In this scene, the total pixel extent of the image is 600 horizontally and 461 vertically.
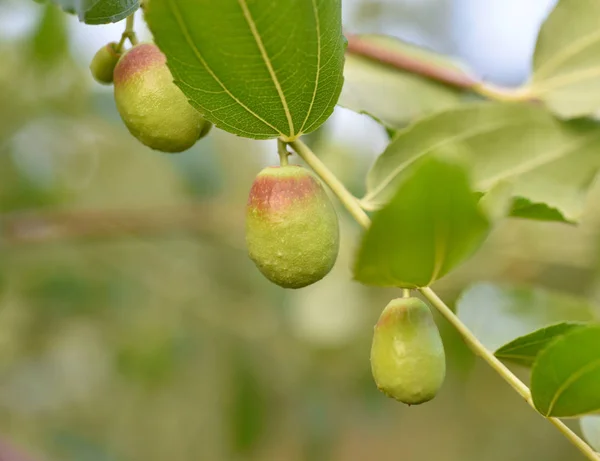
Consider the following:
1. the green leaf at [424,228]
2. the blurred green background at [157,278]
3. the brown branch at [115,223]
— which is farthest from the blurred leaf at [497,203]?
the brown branch at [115,223]

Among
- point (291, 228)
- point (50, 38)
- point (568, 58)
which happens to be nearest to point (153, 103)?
point (291, 228)

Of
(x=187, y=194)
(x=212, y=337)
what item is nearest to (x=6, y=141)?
(x=187, y=194)

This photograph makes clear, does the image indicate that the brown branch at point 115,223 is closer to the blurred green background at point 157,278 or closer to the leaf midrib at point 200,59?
the blurred green background at point 157,278

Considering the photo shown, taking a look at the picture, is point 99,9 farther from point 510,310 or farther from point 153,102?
point 510,310

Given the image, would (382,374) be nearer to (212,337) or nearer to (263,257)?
(263,257)

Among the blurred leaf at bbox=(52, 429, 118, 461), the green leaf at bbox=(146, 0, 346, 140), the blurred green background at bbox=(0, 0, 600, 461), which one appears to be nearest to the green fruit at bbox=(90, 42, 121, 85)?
the green leaf at bbox=(146, 0, 346, 140)
